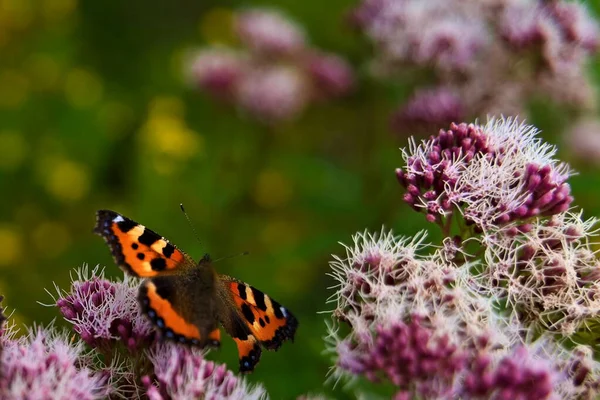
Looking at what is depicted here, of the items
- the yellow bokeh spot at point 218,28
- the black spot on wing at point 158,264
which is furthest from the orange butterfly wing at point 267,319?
the yellow bokeh spot at point 218,28

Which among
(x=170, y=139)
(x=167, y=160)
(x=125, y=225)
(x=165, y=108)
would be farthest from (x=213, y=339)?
(x=165, y=108)

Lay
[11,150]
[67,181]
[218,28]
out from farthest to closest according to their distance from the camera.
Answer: [218,28] → [11,150] → [67,181]

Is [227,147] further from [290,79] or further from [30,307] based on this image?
[30,307]

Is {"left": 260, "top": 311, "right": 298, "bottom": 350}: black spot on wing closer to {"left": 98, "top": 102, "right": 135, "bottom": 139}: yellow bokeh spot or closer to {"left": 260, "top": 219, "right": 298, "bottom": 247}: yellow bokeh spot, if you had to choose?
{"left": 260, "top": 219, "right": 298, "bottom": 247}: yellow bokeh spot

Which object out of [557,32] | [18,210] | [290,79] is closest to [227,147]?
[290,79]

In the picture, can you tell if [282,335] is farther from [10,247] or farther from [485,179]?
[10,247]

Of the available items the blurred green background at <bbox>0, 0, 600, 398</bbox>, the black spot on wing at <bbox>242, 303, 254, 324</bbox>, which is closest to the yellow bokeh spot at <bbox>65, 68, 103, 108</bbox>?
the blurred green background at <bbox>0, 0, 600, 398</bbox>
